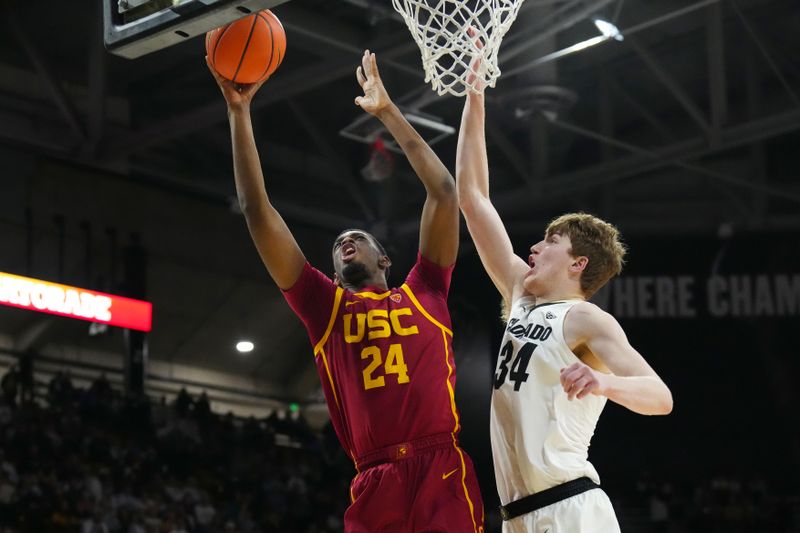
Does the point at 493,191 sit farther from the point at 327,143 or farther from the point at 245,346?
the point at 245,346

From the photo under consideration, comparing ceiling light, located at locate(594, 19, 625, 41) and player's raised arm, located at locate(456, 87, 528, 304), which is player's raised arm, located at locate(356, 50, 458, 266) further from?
ceiling light, located at locate(594, 19, 625, 41)

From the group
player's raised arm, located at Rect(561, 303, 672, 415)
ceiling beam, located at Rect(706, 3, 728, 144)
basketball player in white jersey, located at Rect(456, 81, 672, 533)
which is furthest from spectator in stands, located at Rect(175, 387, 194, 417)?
player's raised arm, located at Rect(561, 303, 672, 415)

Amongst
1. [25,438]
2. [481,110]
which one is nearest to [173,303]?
[25,438]

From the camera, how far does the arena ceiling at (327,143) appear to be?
513 inches

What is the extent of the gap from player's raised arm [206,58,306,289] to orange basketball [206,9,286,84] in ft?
0.45

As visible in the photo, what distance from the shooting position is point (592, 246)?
3932 millimetres

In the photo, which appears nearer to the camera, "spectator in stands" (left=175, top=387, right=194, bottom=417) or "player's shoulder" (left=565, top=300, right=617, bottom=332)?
"player's shoulder" (left=565, top=300, right=617, bottom=332)

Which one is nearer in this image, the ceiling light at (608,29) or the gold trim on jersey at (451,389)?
the gold trim on jersey at (451,389)

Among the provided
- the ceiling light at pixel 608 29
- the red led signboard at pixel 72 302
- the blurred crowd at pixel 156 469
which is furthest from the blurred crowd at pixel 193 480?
the ceiling light at pixel 608 29

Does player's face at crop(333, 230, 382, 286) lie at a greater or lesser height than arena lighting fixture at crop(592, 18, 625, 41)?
lesser

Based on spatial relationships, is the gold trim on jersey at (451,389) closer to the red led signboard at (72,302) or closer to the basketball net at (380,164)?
the red led signboard at (72,302)

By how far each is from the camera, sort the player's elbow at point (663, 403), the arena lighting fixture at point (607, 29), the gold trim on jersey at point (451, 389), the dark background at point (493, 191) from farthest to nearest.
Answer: the dark background at point (493, 191) → the arena lighting fixture at point (607, 29) → the gold trim on jersey at point (451, 389) → the player's elbow at point (663, 403)

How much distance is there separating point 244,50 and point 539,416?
5.78 ft

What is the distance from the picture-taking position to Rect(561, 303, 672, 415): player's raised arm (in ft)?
10.4
